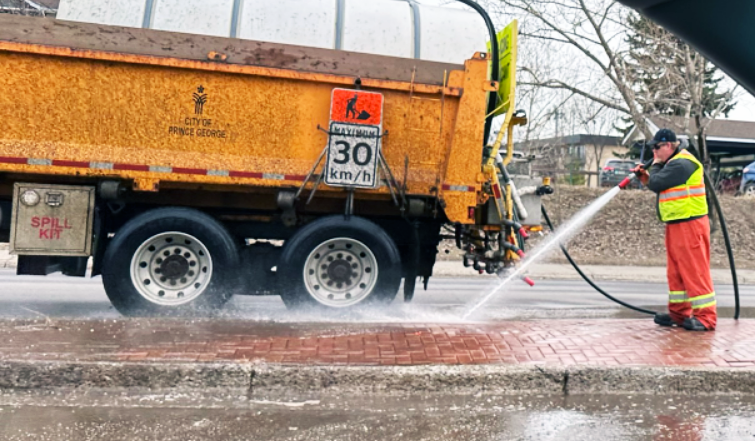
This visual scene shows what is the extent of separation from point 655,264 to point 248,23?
13258mm

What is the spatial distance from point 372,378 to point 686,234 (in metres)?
3.21

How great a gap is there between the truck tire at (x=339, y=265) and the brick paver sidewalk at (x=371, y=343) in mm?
804

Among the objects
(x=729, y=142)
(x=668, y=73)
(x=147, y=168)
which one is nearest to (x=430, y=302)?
(x=147, y=168)

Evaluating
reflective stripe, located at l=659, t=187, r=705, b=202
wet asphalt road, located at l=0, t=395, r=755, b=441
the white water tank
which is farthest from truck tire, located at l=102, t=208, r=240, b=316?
reflective stripe, located at l=659, t=187, r=705, b=202

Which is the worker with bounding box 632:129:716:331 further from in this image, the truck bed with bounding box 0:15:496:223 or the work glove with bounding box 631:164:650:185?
the truck bed with bounding box 0:15:496:223

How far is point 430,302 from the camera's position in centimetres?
905

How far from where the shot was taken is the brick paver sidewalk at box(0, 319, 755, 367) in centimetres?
458

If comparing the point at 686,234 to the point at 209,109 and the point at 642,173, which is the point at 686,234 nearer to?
the point at 642,173

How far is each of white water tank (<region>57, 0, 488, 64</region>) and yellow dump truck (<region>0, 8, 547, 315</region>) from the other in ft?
1.32

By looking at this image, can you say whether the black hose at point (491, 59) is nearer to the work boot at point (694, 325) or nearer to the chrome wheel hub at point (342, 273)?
the chrome wheel hub at point (342, 273)

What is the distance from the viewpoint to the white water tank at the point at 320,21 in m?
6.64

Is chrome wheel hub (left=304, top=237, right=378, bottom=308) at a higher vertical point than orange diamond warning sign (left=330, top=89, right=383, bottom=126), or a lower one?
lower

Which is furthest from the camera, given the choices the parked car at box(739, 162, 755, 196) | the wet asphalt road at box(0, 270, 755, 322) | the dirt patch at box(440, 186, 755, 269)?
the parked car at box(739, 162, 755, 196)

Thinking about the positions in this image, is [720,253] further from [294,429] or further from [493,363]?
[294,429]
